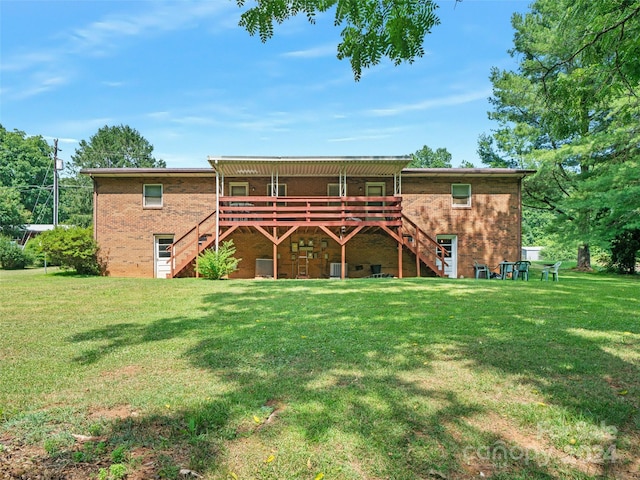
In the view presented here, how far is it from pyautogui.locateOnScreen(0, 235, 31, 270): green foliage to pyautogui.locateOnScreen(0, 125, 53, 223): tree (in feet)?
90.5

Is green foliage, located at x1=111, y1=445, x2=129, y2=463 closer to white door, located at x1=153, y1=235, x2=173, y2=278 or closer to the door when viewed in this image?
white door, located at x1=153, y1=235, x2=173, y2=278

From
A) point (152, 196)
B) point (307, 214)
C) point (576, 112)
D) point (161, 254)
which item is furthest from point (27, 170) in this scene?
point (576, 112)

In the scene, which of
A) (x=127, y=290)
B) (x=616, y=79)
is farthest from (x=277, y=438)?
(x=127, y=290)

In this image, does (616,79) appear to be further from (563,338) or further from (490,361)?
(490,361)

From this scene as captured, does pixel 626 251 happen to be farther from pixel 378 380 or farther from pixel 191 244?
pixel 191 244

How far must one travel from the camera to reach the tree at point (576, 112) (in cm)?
415

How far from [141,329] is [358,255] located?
1297 centimetres

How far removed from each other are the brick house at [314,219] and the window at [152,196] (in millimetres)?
43

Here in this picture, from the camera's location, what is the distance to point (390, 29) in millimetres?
3098

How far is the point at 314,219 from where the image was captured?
16656 millimetres

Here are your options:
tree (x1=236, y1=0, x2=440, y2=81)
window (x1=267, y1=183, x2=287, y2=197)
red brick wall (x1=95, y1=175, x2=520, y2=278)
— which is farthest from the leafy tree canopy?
tree (x1=236, y1=0, x2=440, y2=81)

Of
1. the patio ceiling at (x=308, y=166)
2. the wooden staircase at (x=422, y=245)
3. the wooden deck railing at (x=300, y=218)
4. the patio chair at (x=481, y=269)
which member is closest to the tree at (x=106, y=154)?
the wooden deck railing at (x=300, y=218)

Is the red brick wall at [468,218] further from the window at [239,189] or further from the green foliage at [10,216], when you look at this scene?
the green foliage at [10,216]

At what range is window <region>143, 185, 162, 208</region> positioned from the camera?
57.2 feet
